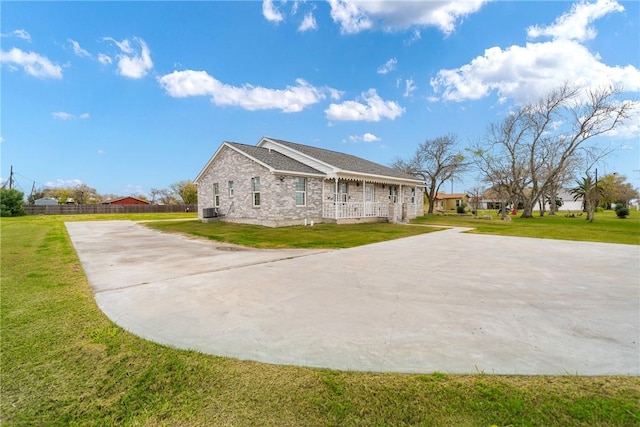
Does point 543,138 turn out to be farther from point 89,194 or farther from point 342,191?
point 89,194

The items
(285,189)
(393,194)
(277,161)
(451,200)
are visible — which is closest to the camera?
(285,189)

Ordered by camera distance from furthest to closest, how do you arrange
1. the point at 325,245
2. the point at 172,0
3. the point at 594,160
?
the point at 594,160 < the point at 172,0 < the point at 325,245

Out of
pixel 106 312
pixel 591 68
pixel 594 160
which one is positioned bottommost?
pixel 106 312

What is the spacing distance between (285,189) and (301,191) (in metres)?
1.19

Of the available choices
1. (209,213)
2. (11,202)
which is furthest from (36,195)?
(209,213)

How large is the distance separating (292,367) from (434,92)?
70.8 feet

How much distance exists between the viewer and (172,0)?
13070 millimetres

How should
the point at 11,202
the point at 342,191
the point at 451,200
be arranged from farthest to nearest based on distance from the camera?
the point at 451,200
the point at 11,202
the point at 342,191

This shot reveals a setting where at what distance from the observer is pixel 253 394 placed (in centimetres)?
207

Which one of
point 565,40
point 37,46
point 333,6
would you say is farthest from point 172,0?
point 565,40

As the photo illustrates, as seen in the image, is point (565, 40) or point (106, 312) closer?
point (106, 312)

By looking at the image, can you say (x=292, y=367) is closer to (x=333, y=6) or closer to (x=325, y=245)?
(x=325, y=245)

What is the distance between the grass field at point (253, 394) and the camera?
182cm

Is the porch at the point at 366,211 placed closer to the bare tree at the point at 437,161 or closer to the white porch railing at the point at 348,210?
the white porch railing at the point at 348,210
